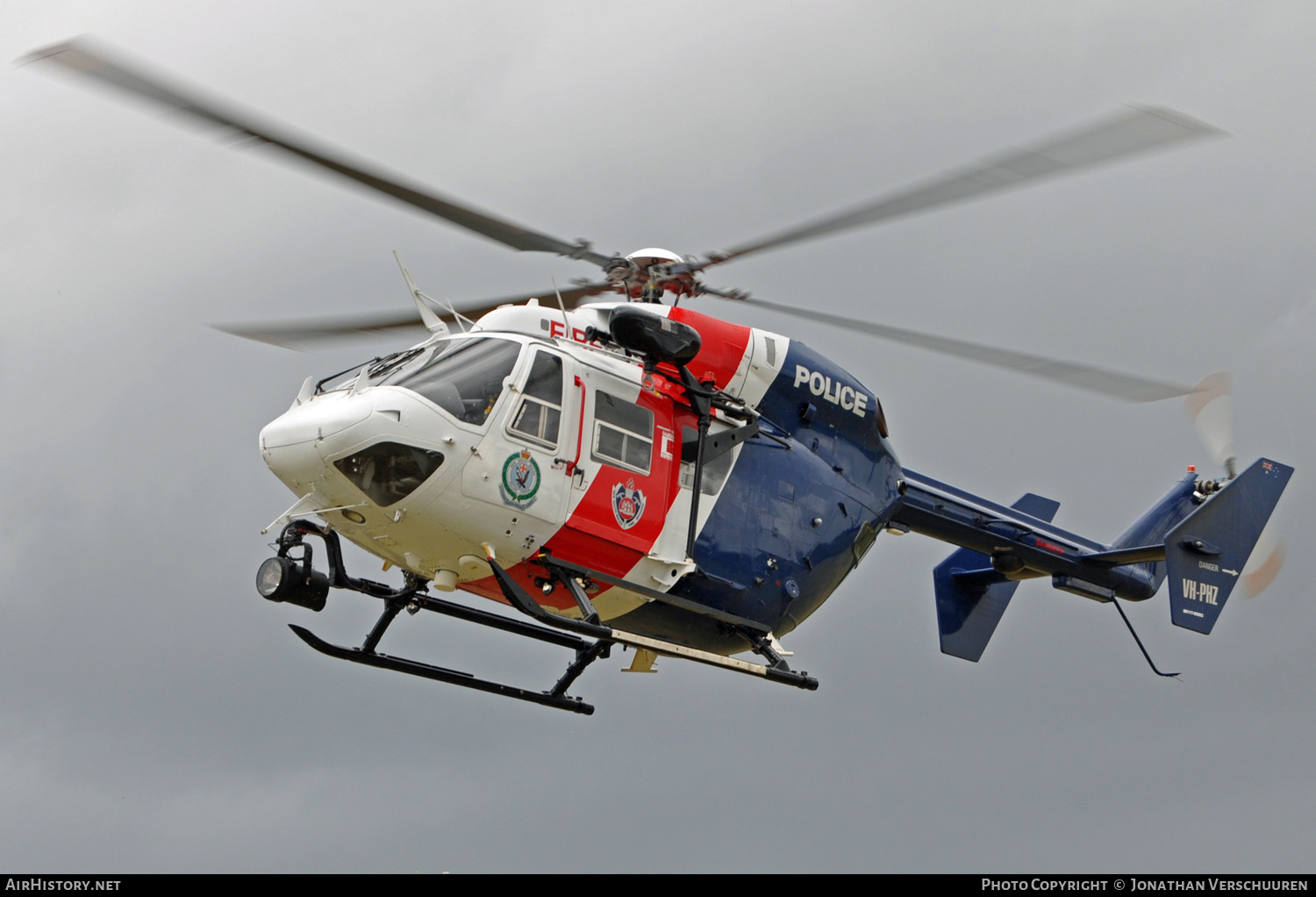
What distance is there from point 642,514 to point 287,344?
4057 mm

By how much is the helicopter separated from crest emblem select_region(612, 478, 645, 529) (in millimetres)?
24

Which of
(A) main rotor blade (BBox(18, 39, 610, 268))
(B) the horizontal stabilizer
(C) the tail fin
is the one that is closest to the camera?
(A) main rotor blade (BBox(18, 39, 610, 268))

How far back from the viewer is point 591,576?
41.3 ft

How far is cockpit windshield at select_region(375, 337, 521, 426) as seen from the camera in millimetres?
11695

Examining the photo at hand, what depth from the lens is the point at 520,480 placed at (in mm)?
11883

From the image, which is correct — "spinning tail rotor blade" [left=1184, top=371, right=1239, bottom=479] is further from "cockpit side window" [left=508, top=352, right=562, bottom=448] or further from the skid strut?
"cockpit side window" [left=508, top=352, right=562, bottom=448]

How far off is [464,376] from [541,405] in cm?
75

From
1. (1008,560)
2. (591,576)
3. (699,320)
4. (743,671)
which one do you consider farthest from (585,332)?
(1008,560)

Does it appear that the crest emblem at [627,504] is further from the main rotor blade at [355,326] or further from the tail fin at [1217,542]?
the tail fin at [1217,542]

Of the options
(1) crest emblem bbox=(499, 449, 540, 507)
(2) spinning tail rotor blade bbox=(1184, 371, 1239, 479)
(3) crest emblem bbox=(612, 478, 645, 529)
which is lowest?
(1) crest emblem bbox=(499, 449, 540, 507)

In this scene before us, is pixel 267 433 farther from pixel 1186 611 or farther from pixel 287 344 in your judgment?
pixel 1186 611

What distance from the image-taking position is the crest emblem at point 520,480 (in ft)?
38.8

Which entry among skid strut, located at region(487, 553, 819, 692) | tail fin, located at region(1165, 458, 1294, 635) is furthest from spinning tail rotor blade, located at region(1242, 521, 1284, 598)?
skid strut, located at region(487, 553, 819, 692)

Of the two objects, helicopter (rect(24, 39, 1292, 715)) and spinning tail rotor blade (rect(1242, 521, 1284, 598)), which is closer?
helicopter (rect(24, 39, 1292, 715))
